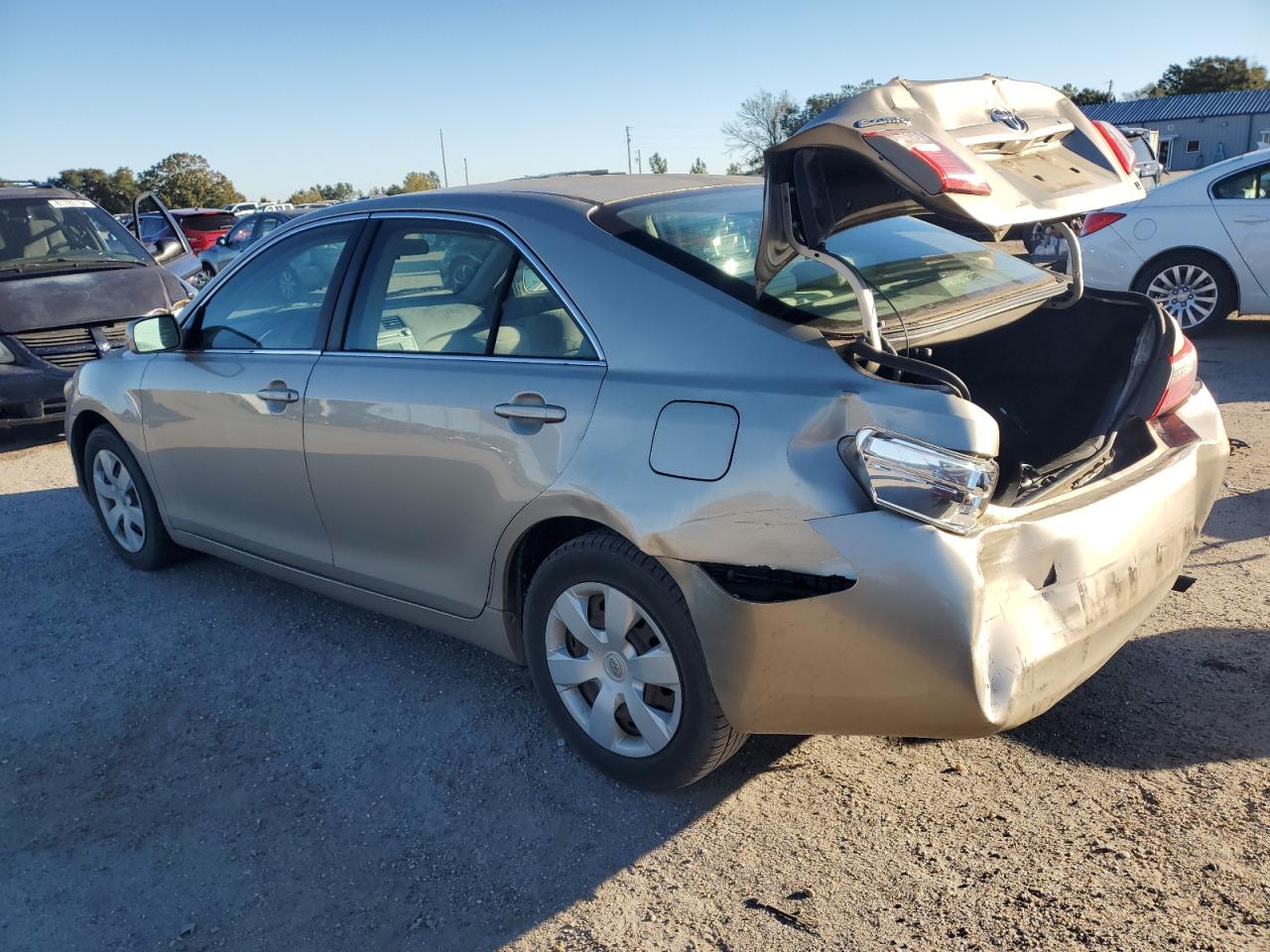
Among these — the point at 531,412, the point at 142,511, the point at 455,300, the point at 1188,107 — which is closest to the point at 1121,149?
the point at 531,412

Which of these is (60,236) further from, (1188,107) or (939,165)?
(1188,107)

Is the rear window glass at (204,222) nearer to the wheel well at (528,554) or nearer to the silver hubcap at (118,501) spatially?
the silver hubcap at (118,501)

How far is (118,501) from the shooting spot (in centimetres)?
492

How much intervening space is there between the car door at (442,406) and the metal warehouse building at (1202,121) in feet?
220

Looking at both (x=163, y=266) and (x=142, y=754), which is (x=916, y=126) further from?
(x=163, y=266)

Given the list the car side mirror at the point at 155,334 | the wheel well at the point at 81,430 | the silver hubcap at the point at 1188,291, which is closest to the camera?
the car side mirror at the point at 155,334

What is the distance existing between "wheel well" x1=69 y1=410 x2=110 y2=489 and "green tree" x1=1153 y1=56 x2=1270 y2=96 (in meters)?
89.5

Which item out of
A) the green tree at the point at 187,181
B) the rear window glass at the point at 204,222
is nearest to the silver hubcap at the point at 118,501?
the rear window glass at the point at 204,222

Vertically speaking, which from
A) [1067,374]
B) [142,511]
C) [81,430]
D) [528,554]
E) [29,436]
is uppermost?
[1067,374]

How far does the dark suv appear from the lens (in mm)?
7480

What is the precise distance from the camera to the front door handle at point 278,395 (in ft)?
12.1

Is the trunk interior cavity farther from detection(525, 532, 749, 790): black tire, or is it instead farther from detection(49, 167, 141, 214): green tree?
detection(49, 167, 141, 214): green tree

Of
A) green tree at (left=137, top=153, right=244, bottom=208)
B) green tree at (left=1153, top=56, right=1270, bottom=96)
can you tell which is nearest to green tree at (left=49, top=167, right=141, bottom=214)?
green tree at (left=137, top=153, right=244, bottom=208)

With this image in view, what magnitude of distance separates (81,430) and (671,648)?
3.77 meters
